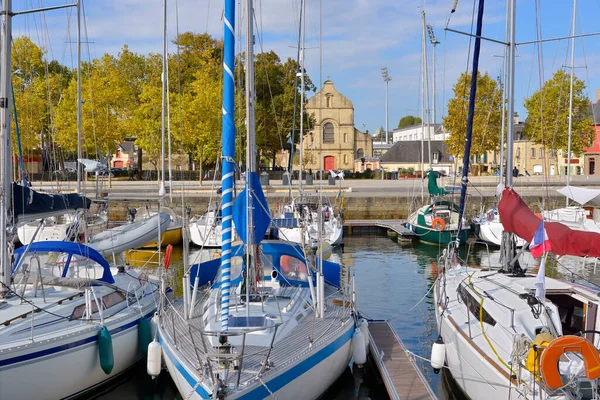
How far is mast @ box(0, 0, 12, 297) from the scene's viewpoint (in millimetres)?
12359

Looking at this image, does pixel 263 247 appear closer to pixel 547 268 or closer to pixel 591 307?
pixel 591 307

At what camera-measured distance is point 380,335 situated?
14.8 metres

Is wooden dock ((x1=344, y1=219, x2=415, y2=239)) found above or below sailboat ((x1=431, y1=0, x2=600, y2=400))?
below

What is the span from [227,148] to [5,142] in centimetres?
480

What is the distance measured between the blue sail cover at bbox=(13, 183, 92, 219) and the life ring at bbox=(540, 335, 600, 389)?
10.1m

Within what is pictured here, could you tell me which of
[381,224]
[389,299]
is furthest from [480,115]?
[389,299]

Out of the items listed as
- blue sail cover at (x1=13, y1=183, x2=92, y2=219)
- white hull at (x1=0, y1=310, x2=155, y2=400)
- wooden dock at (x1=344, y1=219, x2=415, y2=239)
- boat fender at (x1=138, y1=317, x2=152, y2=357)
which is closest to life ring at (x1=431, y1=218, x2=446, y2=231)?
wooden dock at (x1=344, y1=219, x2=415, y2=239)

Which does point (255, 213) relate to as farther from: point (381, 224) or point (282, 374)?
point (381, 224)

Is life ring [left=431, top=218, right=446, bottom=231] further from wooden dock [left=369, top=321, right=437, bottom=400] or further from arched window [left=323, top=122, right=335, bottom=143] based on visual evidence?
arched window [left=323, top=122, right=335, bottom=143]

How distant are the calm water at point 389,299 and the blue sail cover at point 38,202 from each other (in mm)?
3918

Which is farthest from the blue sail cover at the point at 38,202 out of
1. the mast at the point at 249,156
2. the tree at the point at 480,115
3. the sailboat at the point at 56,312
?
the tree at the point at 480,115

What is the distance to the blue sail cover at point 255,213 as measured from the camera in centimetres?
1139

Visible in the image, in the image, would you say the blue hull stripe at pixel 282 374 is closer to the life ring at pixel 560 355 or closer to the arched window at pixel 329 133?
the life ring at pixel 560 355

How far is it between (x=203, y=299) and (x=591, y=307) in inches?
285
